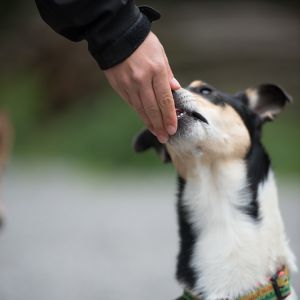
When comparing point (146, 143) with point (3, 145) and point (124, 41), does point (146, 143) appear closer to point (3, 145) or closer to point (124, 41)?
point (124, 41)

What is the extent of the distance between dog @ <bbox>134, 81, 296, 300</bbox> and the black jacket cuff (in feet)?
2.13

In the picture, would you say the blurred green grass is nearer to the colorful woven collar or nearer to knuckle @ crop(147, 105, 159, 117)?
the colorful woven collar

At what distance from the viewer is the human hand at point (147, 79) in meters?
1.74

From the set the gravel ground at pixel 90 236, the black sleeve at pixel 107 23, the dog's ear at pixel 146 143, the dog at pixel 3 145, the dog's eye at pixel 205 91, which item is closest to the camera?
the black sleeve at pixel 107 23

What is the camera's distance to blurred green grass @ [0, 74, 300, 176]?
7793 millimetres

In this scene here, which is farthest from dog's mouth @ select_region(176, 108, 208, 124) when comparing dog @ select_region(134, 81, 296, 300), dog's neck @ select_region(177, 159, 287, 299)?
dog's neck @ select_region(177, 159, 287, 299)

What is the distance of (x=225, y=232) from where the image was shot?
2529 millimetres

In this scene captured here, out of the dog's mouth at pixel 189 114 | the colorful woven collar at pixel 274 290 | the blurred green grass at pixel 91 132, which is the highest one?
the dog's mouth at pixel 189 114

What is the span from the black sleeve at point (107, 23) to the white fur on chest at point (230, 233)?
993 millimetres

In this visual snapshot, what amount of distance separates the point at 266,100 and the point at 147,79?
1.36 m

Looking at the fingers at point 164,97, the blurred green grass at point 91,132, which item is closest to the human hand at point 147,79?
the fingers at point 164,97

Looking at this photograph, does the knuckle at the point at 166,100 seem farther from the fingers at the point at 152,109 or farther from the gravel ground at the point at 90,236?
the gravel ground at the point at 90,236

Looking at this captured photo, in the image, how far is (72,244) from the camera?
5039 mm

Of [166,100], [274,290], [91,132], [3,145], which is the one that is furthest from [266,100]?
[91,132]
